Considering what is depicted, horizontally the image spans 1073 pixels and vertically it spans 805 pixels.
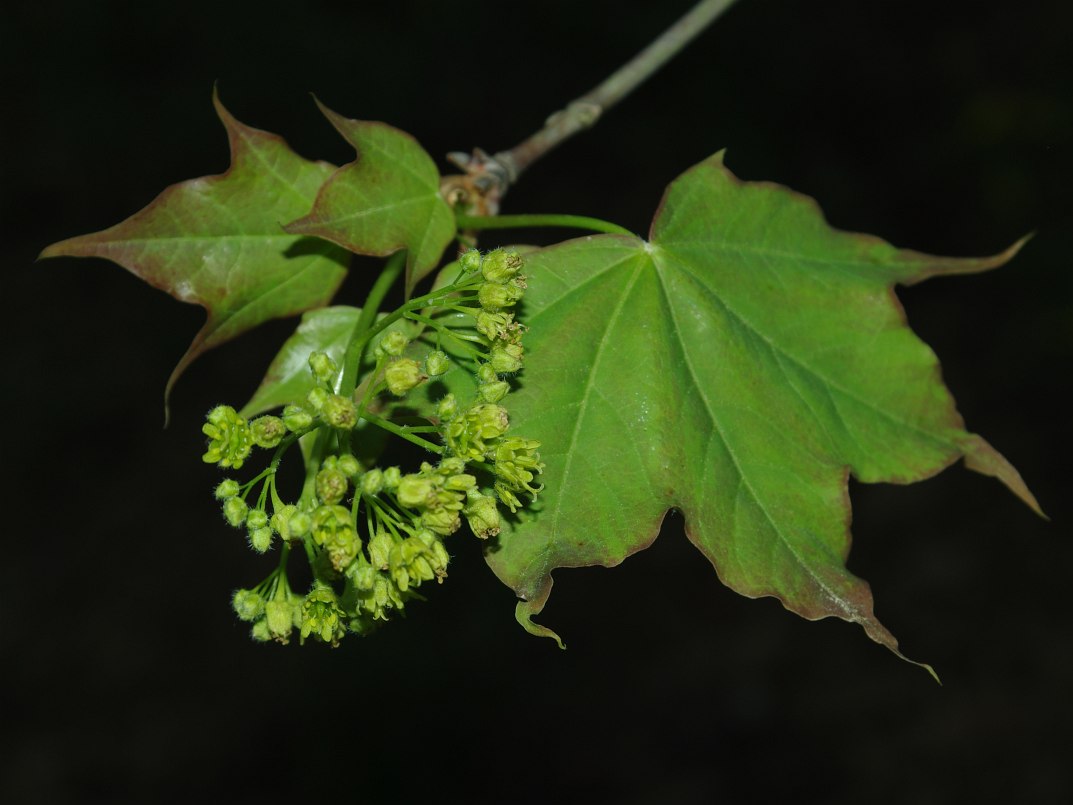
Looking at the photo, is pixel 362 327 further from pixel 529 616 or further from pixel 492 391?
pixel 529 616

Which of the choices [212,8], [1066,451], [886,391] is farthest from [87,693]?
[1066,451]

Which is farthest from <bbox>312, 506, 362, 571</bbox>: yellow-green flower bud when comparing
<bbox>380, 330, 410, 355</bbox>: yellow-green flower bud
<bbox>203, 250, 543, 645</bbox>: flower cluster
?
<bbox>380, 330, 410, 355</bbox>: yellow-green flower bud

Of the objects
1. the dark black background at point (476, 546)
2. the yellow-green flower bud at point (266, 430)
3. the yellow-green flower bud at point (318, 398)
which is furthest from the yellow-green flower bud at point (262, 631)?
the dark black background at point (476, 546)

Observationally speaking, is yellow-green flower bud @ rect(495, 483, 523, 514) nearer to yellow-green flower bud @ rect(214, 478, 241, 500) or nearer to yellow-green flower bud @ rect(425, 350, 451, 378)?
yellow-green flower bud @ rect(425, 350, 451, 378)

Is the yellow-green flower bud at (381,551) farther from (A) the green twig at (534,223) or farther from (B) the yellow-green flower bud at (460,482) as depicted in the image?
(A) the green twig at (534,223)

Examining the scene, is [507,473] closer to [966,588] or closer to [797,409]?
[797,409]

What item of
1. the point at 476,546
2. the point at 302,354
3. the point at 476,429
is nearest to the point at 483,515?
the point at 476,429

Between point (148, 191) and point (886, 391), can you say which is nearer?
point (886, 391)
